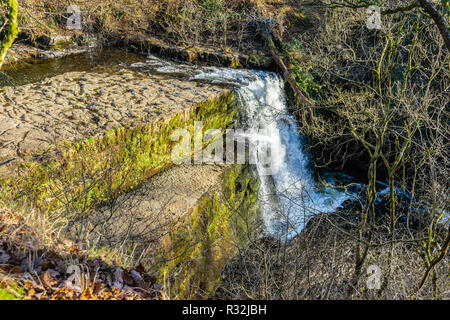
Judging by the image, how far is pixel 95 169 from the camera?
5062 millimetres

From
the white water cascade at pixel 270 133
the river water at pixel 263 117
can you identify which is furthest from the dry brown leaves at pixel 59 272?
the white water cascade at pixel 270 133

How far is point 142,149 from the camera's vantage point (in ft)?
19.1

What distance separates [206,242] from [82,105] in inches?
130

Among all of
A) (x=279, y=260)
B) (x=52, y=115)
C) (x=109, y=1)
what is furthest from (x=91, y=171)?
(x=109, y=1)

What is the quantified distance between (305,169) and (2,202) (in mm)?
7315

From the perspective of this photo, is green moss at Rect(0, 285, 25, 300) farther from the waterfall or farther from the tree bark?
the waterfall

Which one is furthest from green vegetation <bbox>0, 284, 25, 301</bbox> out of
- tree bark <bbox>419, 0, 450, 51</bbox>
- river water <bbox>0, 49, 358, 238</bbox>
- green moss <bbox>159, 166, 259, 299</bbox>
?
river water <bbox>0, 49, 358, 238</bbox>

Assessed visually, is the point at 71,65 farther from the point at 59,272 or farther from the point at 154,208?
the point at 59,272

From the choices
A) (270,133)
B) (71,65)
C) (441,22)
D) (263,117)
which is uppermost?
(71,65)

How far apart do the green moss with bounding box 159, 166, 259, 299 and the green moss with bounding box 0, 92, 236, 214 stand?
115cm

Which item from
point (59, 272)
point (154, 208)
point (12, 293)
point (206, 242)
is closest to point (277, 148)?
point (206, 242)

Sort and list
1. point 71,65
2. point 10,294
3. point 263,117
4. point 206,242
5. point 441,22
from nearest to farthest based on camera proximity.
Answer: point 10,294 < point 441,22 < point 206,242 < point 263,117 < point 71,65

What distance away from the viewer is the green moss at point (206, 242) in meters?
4.68
